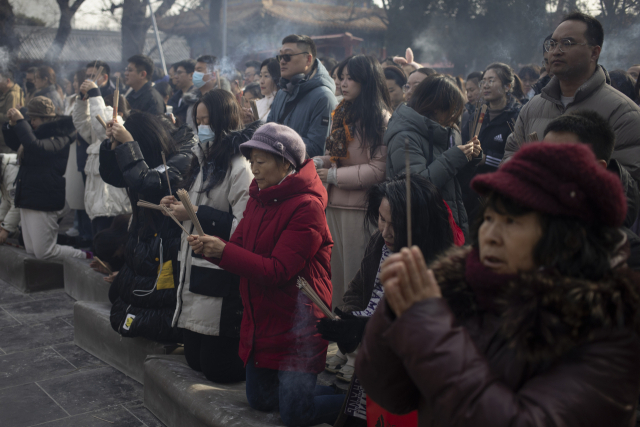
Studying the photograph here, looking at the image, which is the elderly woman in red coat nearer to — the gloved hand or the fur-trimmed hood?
the gloved hand

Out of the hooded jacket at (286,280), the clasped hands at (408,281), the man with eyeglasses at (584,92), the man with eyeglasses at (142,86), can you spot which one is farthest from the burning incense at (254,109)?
the clasped hands at (408,281)

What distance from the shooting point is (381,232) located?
2.65m

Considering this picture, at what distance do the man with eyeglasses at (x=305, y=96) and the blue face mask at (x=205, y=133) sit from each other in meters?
0.92

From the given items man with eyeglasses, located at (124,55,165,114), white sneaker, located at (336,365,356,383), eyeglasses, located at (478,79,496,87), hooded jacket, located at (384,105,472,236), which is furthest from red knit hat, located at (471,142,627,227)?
man with eyeglasses, located at (124,55,165,114)

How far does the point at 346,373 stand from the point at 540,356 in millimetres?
2567

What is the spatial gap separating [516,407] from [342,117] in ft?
10.2

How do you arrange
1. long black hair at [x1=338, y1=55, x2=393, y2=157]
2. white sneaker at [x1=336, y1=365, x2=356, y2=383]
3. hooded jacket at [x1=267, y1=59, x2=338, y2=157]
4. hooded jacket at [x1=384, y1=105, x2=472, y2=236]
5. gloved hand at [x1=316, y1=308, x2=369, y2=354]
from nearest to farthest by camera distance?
gloved hand at [x1=316, y1=308, x2=369, y2=354], hooded jacket at [x1=384, y1=105, x2=472, y2=236], white sneaker at [x1=336, y1=365, x2=356, y2=383], long black hair at [x1=338, y1=55, x2=393, y2=157], hooded jacket at [x1=267, y1=59, x2=338, y2=157]

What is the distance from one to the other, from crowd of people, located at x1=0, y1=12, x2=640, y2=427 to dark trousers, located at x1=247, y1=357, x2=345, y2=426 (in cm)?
1

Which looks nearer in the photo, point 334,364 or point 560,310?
point 560,310

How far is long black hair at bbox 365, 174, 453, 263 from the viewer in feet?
8.24

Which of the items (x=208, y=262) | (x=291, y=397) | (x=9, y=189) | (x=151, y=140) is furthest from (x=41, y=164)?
(x=291, y=397)

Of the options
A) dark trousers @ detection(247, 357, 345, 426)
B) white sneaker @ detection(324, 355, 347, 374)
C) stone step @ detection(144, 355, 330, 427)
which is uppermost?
dark trousers @ detection(247, 357, 345, 426)

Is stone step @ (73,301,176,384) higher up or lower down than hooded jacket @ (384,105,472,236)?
lower down

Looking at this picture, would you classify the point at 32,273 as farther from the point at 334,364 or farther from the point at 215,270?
the point at 334,364
